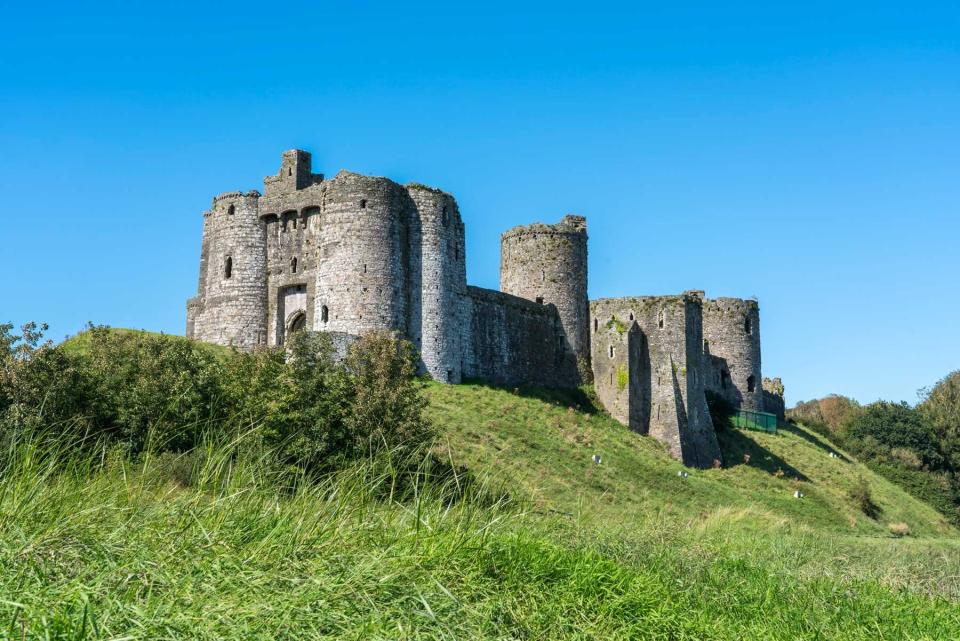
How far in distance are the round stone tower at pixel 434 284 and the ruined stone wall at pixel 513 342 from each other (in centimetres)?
179

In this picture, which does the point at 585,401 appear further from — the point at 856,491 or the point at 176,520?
the point at 176,520

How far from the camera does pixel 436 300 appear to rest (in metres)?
38.3

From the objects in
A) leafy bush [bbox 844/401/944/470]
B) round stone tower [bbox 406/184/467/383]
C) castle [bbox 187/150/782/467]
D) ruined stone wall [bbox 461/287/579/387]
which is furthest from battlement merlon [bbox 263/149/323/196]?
leafy bush [bbox 844/401/944/470]

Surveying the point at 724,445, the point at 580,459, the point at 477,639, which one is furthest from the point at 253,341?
the point at 477,639

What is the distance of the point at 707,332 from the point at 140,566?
2037 inches

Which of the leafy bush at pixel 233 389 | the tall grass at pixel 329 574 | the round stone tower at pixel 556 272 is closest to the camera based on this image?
the tall grass at pixel 329 574

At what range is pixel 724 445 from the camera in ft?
155

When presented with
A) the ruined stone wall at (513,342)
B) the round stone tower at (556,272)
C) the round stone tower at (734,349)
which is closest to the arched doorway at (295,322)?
the ruined stone wall at (513,342)

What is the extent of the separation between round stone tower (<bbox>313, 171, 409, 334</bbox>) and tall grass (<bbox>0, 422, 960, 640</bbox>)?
22.5 m

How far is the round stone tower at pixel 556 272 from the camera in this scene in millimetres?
46344

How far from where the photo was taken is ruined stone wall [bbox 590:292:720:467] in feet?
144

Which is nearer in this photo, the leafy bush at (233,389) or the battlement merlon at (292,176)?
the leafy bush at (233,389)

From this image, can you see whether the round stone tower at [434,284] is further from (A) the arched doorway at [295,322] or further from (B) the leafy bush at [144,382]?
(B) the leafy bush at [144,382]

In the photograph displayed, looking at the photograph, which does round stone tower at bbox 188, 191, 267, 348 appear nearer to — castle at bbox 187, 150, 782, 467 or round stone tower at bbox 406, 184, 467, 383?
castle at bbox 187, 150, 782, 467
